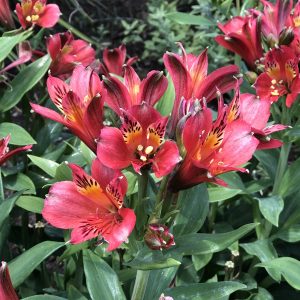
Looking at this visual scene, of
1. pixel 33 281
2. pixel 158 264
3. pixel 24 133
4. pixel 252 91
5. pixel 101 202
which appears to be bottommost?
pixel 33 281

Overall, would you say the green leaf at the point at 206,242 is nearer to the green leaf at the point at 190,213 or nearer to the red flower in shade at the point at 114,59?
the green leaf at the point at 190,213

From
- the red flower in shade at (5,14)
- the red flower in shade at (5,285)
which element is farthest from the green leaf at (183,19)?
the red flower in shade at (5,285)

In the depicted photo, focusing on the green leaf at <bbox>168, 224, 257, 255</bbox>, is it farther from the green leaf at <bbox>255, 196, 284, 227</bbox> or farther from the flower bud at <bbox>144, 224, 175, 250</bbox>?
the green leaf at <bbox>255, 196, 284, 227</bbox>

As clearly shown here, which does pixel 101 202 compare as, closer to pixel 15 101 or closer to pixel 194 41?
pixel 15 101

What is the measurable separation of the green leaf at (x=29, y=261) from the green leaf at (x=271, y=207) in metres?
0.61

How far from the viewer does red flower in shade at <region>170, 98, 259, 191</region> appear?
92 cm

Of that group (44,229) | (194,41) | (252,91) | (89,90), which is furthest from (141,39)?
(89,90)

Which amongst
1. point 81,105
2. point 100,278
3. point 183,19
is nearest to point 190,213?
point 100,278

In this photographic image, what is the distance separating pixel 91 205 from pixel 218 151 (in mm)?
242

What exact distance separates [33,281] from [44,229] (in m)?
0.16

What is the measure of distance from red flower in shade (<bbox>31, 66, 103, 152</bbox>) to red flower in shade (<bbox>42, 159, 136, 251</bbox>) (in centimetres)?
7

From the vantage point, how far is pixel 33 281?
5.61 ft

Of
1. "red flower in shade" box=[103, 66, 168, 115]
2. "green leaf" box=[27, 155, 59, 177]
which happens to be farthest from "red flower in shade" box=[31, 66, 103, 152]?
"green leaf" box=[27, 155, 59, 177]

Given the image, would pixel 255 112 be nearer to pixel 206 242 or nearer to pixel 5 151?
pixel 206 242
